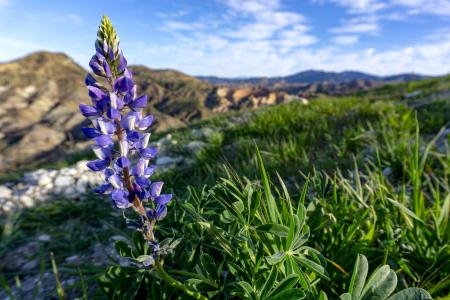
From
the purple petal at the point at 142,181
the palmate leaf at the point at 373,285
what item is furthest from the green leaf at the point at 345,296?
the purple petal at the point at 142,181

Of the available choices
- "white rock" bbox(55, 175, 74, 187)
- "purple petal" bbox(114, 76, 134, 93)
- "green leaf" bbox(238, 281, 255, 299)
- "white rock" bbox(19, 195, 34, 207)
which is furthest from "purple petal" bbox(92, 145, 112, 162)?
"white rock" bbox(55, 175, 74, 187)

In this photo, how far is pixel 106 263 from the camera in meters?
2.64

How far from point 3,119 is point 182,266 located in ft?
155

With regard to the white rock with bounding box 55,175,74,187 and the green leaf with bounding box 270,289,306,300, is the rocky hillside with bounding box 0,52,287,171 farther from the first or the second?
the green leaf with bounding box 270,289,306,300

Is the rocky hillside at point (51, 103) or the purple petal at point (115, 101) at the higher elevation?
the purple petal at point (115, 101)

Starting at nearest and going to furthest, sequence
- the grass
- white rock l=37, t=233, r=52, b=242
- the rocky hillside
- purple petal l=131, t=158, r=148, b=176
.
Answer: purple petal l=131, t=158, r=148, b=176
the grass
white rock l=37, t=233, r=52, b=242
the rocky hillside

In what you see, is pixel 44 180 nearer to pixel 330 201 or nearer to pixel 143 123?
pixel 330 201

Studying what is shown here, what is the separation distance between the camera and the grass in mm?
1728

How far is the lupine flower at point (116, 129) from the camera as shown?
3.82 feet

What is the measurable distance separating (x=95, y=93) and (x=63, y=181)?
15.0ft

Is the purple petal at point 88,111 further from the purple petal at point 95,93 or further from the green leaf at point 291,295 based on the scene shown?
the green leaf at point 291,295

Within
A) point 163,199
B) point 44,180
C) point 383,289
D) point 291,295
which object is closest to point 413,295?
point 383,289

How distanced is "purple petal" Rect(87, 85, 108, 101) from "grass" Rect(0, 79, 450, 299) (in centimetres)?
53

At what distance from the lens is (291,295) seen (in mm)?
1154
